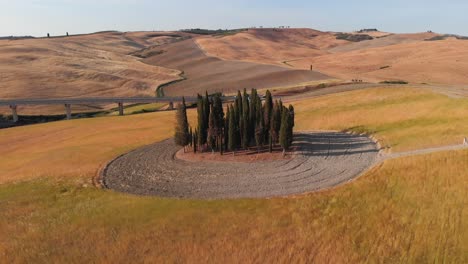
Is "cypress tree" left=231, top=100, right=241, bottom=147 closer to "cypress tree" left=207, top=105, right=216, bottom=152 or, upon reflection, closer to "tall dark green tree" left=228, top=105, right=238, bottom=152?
"tall dark green tree" left=228, top=105, right=238, bottom=152

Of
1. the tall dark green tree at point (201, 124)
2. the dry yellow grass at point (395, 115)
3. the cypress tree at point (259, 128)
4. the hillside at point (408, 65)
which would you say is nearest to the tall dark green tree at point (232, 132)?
the cypress tree at point (259, 128)

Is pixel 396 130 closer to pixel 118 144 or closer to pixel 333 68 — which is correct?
pixel 118 144

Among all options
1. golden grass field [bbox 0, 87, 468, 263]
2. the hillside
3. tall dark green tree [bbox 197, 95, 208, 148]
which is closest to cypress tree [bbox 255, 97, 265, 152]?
tall dark green tree [bbox 197, 95, 208, 148]

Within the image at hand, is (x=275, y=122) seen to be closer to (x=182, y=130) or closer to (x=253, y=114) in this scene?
(x=253, y=114)

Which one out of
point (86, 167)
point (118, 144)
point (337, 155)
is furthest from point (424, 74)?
point (86, 167)

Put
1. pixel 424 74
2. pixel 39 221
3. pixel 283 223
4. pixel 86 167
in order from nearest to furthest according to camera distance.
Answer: pixel 283 223 → pixel 39 221 → pixel 86 167 → pixel 424 74

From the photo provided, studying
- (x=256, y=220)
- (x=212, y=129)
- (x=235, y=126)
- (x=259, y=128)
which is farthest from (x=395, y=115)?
(x=256, y=220)
